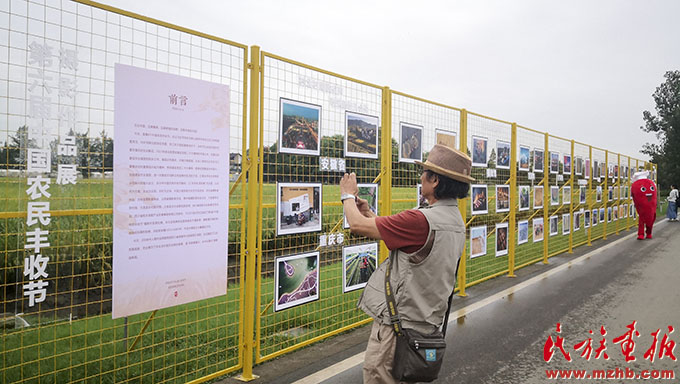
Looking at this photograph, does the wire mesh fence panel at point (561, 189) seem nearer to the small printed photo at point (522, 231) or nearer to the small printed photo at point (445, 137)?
the small printed photo at point (522, 231)

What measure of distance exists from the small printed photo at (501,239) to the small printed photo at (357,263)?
3672 millimetres

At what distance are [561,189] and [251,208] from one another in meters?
9.44

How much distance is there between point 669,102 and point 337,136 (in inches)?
2121

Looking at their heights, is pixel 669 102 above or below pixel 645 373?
above

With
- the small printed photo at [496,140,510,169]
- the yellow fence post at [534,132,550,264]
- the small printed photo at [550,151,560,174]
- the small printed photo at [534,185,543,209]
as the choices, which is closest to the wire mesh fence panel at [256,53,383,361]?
the small printed photo at [496,140,510,169]

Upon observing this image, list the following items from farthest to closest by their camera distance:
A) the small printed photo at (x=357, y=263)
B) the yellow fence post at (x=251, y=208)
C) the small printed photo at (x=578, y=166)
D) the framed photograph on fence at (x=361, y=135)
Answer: the small printed photo at (x=578, y=166) < the small printed photo at (x=357, y=263) < the framed photograph on fence at (x=361, y=135) < the yellow fence post at (x=251, y=208)

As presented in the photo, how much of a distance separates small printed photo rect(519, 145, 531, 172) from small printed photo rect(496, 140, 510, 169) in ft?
2.10

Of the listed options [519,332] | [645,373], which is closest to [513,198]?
[519,332]

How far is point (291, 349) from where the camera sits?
195 inches

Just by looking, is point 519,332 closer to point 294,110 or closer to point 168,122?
point 294,110

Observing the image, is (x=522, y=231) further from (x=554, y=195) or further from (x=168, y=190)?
(x=168, y=190)

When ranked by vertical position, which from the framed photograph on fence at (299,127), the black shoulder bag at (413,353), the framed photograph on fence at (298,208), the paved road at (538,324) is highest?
the framed photograph on fence at (299,127)

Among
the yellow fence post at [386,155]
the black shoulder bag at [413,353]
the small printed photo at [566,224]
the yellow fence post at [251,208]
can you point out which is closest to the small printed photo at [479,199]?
the yellow fence post at [386,155]

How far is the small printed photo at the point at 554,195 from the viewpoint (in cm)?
1095
